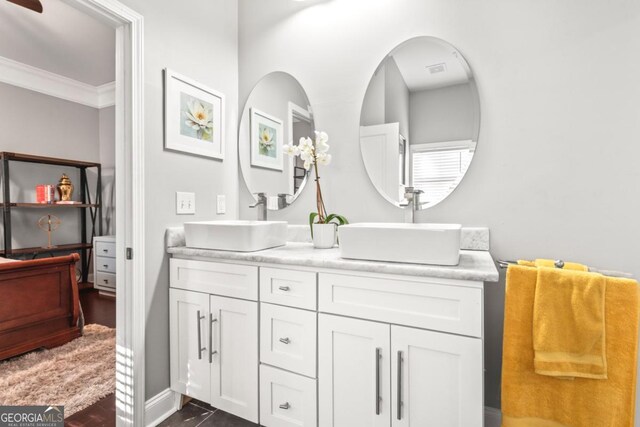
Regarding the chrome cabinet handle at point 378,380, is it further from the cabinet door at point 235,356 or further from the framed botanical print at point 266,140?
the framed botanical print at point 266,140

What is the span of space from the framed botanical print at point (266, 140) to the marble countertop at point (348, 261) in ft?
1.95

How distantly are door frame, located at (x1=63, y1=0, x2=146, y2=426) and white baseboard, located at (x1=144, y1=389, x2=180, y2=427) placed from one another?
40 millimetres

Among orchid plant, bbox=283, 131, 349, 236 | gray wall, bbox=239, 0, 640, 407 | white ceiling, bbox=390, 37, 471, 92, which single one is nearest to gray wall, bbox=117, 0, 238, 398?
orchid plant, bbox=283, 131, 349, 236

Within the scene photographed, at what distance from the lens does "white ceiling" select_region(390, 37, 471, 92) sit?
1.60m

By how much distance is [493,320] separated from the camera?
1.55 meters

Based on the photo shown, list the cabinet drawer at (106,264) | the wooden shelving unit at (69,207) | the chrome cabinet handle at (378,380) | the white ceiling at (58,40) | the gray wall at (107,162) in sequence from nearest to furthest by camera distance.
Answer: the chrome cabinet handle at (378,380)
the white ceiling at (58,40)
the wooden shelving unit at (69,207)
the cabinet drawer at (106,264)
the gray wall at (107,162)

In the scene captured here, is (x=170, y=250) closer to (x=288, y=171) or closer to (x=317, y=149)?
(x=288, y=171)

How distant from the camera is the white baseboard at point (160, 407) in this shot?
1.62 metres

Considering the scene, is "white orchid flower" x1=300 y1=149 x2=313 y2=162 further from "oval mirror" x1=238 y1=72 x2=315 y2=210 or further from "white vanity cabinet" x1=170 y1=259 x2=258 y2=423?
"white vanity cabinet" x1=170 y1=259 x2=258 y2=423

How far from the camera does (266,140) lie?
2092mm

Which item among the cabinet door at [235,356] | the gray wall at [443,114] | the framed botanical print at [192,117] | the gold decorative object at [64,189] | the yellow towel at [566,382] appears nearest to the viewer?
the yellow towel at [566,382]

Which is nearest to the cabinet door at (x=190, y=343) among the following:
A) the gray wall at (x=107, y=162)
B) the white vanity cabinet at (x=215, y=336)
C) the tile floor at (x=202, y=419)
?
the white vanity cabinet at (x=215, y=336)

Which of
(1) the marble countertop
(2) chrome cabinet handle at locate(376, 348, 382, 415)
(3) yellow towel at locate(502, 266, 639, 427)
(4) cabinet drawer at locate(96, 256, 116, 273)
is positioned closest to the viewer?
(3) yellow towel at locate(502, 266, 639, 427)

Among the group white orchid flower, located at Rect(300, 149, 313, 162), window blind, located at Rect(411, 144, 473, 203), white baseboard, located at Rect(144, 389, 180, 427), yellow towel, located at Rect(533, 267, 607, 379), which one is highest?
white orchid flower, located at Rect(300, 149, 313, 162)
